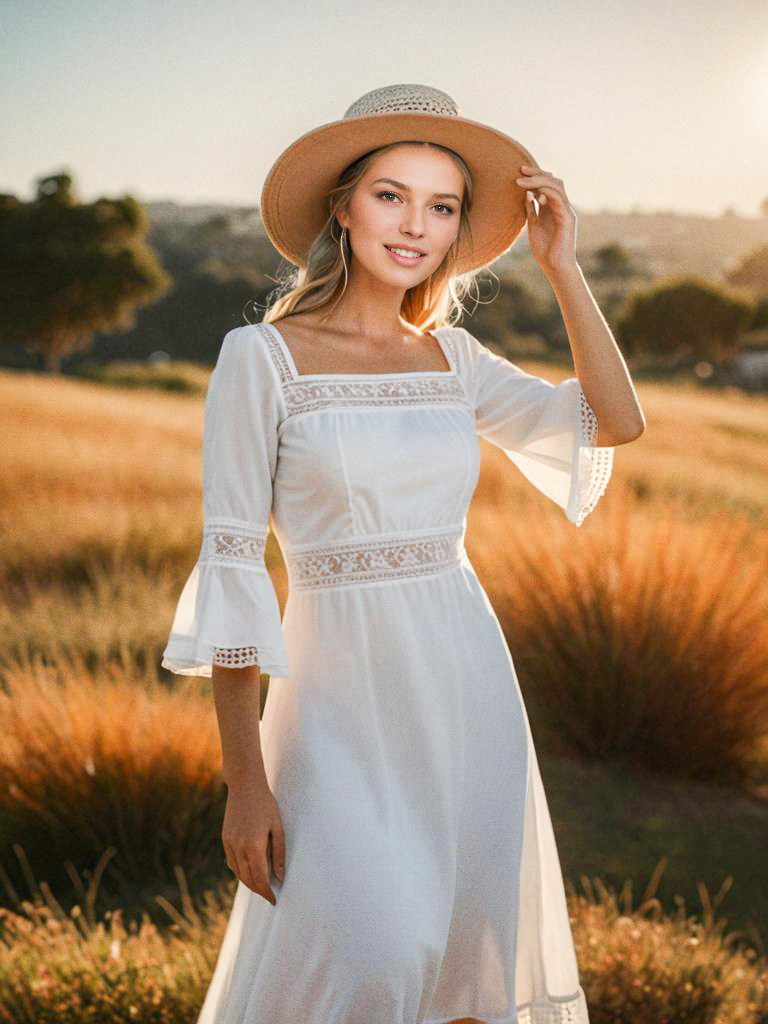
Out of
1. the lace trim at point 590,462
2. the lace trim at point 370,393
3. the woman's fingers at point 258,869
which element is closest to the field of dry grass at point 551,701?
the woman's fingers at point 258,869

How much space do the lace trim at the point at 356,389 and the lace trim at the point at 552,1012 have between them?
1027 mm

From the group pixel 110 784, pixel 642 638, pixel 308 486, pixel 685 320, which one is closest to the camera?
pixel 308 486

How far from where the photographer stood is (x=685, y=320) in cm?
817

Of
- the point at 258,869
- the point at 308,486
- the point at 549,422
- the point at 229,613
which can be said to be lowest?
the point at 258,869

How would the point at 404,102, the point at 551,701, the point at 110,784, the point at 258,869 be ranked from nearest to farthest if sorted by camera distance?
the point at 258,869, the point at 404,102, the point at 110,784, the point at 551,701

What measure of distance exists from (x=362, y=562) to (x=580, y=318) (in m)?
0.58

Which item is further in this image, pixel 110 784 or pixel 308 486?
pixel 110 784

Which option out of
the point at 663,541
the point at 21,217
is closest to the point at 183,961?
the point at 663,541

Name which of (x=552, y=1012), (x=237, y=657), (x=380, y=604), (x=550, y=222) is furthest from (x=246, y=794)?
(x=550, y=222)

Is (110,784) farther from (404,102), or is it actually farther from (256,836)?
(404,102)

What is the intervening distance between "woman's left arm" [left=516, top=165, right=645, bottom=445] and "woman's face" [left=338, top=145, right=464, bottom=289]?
A: 16cm

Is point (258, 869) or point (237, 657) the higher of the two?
point (237, 657)

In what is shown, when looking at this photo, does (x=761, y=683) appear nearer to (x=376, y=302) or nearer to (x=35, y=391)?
(x=376, y=302)

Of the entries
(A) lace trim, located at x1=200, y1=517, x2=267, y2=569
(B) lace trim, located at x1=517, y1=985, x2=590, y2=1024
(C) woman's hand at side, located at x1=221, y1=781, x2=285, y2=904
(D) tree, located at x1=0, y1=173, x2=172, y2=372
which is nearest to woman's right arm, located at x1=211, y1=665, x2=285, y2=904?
(C) woman's hand at side, located at x1=221, y1=781, x2=285, y2=904
